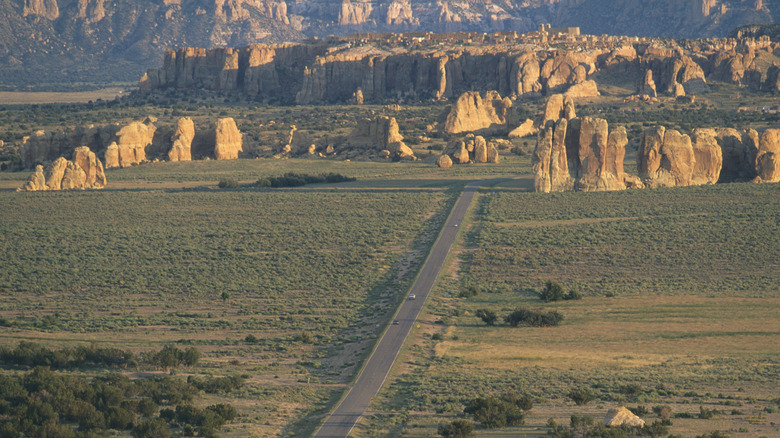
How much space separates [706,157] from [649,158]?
13.0 feet

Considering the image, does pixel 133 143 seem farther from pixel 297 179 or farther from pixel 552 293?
pixel 552 293

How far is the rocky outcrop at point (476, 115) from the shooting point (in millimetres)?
107375

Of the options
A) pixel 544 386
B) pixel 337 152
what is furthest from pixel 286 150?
pixel 544 386

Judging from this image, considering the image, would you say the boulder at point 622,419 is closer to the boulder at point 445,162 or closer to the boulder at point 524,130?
the boulder at point 445,162

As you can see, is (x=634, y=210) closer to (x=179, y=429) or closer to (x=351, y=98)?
(x=179, y=429)

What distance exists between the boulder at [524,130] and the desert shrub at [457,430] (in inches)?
3183

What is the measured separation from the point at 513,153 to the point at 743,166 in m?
29.5

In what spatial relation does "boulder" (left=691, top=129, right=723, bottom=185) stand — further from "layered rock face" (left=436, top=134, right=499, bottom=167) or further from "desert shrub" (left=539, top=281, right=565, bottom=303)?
"desert shrub" (left=539, top=281, right=565, bottom=303)

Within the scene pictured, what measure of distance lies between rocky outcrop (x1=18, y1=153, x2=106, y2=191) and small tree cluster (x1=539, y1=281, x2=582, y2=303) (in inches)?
1797

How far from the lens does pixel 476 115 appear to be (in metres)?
110

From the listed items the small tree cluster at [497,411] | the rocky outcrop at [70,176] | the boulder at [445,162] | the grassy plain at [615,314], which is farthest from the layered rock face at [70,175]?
the small tree cluster at [497,411]

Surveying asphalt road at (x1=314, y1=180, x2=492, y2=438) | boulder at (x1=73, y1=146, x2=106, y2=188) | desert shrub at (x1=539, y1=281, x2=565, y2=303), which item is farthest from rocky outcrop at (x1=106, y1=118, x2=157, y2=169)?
desert shrub at (x1=539, y1=281, x2=565, y2=303)

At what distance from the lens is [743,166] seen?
70688 millimetres

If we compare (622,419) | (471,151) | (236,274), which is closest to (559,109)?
(471,151)
